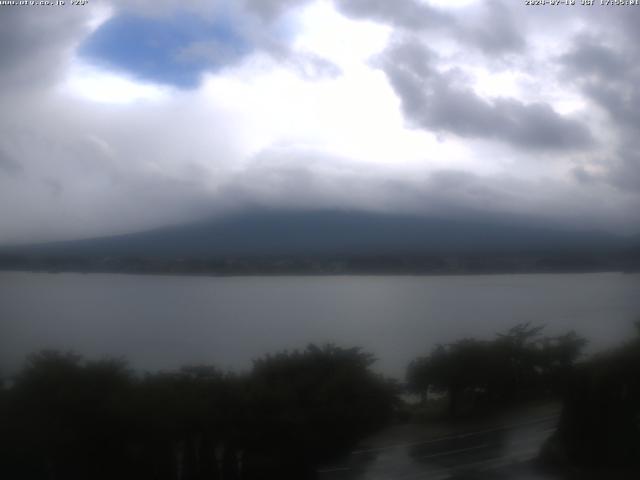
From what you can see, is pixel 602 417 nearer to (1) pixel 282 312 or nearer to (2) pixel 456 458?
(2) pixel 456 458

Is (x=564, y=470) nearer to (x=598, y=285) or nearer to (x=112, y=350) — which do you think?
(x=598, y=285)

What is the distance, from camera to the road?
22.9 feet

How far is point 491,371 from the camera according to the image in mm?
8344

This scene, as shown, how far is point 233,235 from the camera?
9461 mm

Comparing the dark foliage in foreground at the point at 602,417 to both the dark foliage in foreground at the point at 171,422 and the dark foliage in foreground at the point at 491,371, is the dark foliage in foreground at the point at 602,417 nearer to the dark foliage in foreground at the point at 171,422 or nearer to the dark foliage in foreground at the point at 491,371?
the dark foliage in foreground at the point at 491,371

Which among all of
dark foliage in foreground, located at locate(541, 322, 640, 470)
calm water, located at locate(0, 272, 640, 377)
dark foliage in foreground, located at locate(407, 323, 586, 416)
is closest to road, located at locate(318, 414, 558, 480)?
dark foliage in foreground, located at locate(541, 322, 640, 470)

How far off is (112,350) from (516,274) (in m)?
5.61

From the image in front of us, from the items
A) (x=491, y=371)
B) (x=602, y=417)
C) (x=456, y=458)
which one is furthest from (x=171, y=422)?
(x=602, y=417)

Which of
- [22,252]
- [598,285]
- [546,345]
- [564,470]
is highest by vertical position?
[22,252]

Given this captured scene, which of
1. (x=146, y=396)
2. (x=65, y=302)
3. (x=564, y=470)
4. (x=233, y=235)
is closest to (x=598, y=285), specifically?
(x=564, y=470)

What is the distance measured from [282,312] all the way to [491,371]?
279cm

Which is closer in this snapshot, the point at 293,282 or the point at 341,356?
the point at 341,356

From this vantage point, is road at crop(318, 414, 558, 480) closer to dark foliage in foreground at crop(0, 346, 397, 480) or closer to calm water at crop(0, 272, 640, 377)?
dark foliage in foreground at crop(0, 346, 397, 480)

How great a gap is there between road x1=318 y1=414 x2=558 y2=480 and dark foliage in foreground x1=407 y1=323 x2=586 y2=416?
0.49m
